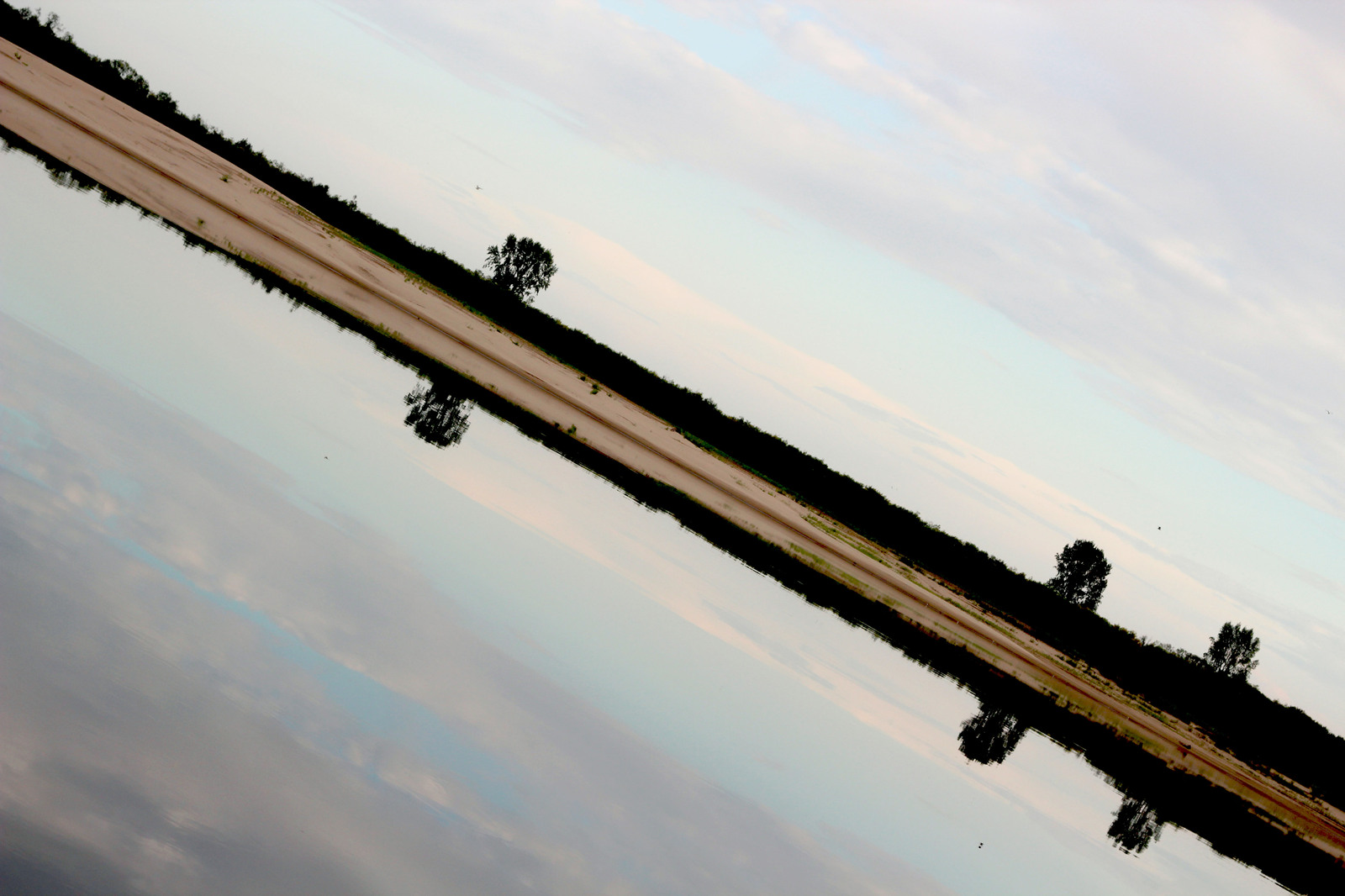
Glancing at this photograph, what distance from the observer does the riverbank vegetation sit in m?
26.6

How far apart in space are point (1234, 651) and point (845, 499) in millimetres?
19868

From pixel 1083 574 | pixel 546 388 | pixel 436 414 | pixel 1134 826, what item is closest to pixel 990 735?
pixel 1134 826

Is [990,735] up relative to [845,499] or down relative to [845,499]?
down

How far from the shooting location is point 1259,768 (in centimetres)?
2500

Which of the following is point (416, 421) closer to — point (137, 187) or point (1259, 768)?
point (137, 187)

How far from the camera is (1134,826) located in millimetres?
16391

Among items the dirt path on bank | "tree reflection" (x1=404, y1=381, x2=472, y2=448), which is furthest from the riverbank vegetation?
"tree reflection" (x1=404, y1=381, x2=472, y2=448)

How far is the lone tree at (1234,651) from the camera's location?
3422 centimetres

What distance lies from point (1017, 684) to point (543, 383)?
1451 cm

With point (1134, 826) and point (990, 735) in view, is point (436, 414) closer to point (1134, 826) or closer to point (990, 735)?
point (990, 735)

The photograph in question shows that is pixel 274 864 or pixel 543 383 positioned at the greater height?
pixel 543 383

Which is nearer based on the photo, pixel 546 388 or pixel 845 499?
pixel 546 388

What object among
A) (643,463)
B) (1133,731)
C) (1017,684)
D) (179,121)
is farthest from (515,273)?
(1133,731)

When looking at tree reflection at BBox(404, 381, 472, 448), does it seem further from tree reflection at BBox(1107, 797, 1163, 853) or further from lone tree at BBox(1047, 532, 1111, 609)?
lone tree at BBox(1047, 532, 1111, 609)
